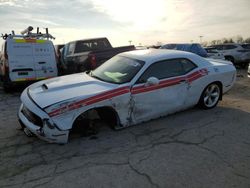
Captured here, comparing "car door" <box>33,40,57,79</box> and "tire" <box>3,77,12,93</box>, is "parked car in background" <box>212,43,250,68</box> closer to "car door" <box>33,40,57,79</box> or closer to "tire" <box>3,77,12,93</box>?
"car door" <box>33,40,57,79</box>

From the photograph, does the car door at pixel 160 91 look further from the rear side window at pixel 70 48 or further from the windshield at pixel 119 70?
the rear side window at pixel 70 48

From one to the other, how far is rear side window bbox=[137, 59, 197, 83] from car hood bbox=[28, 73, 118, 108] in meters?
0.79

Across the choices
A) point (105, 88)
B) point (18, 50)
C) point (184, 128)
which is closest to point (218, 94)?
point (184, 128)

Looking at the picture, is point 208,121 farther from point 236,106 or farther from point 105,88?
point 105,88

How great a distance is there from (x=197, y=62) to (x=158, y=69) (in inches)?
46.4

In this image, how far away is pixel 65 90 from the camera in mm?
4008

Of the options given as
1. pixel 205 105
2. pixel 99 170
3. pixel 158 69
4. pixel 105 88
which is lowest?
pixel 99 170

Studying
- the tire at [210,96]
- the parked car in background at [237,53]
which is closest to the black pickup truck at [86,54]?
the tire at [210,96]

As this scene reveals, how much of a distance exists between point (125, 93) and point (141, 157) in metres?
1.21

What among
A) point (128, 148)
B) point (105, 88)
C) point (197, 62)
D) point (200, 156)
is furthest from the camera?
point (197, 62)

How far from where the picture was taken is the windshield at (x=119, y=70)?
4336 millimetres

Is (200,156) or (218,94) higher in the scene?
(218,94)

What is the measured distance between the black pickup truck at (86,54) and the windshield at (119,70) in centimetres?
296

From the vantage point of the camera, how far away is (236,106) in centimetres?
574
